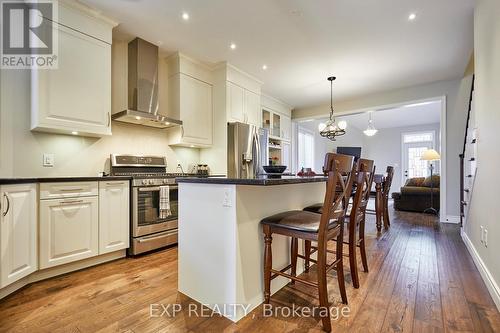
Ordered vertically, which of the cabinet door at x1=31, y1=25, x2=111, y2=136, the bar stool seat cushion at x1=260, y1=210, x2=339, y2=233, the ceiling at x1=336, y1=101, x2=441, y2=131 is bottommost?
the bar stool seat cushion at x1=260, y1=210, x2=339, y2=233

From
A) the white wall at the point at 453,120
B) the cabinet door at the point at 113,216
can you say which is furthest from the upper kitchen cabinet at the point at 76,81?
the white wall at the point at 453,120

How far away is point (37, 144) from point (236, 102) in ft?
8.70

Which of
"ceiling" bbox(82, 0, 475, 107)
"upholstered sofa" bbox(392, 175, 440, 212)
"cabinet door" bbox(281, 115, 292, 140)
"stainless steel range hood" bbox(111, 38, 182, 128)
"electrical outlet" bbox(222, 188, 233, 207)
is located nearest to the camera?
"electrical outlet" bbox(222, 188, 233, 207)

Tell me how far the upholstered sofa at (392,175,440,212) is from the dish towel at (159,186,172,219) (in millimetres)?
5330

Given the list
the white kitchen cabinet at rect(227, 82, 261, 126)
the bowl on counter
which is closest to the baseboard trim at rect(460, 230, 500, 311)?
the bowl on counter

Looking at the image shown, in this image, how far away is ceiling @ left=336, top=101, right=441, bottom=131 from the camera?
655 centimetres

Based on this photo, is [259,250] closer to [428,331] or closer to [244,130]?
[428,331]

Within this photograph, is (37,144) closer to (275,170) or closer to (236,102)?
(275,170)

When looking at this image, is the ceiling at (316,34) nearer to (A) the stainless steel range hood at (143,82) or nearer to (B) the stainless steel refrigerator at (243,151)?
(A) the stainless steel range hood at (143,82)

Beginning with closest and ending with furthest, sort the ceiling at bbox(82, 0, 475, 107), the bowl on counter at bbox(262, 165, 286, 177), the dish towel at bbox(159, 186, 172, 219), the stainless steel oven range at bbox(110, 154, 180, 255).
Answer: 1. the bowl on counter at bbox(262, 165, 286, 177)
2. the ceiling at bbox(82, 0, 475, 107)
3. the stainless steel oven range at bbox(110, 154, 180, 255)
4. the dish towel at bbox(159, 186, 172, 219)

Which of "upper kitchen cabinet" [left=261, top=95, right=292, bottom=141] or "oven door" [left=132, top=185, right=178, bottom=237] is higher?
"upper kitchen cabinet" [left=261, top=95, right=292, bottom=141]

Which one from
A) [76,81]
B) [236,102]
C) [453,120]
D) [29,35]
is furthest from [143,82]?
[453,120]

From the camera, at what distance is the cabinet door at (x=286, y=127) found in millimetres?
5711

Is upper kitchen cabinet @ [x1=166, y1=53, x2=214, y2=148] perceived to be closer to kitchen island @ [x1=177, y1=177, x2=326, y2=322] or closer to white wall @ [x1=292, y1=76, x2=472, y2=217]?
kitchen island @ [x1=177, y1=177, x2=326, y2=322]
